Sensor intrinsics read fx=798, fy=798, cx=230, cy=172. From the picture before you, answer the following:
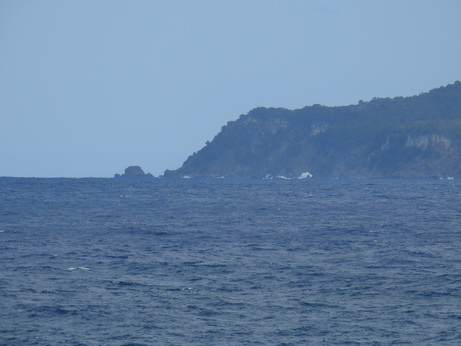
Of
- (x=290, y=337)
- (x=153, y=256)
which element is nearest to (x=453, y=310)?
(x=290, y=337)

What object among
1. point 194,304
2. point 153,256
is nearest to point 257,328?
point 194,304

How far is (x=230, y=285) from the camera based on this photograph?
29594 mm

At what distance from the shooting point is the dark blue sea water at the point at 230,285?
2281 cm

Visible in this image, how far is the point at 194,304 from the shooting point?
26.3 metres

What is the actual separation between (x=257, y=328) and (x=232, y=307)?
2668 mm

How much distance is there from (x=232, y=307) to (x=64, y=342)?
20.2 feet

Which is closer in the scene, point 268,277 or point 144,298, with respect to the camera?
point 144,298

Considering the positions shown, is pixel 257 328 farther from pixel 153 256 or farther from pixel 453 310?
pixel 153 256

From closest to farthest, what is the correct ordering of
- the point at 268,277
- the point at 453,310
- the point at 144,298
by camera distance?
the point at 453,310 → the point at 144,298 → the point at 268,277

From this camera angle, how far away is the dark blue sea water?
22812mm

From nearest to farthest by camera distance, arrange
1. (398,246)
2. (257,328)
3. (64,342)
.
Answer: (64,342) → (257,328) → (398,246)

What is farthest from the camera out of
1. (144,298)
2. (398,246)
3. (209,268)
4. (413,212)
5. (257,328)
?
(413,212)

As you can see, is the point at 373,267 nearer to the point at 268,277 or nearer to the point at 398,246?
the point at 268,277

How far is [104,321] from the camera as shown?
23.8 metres
